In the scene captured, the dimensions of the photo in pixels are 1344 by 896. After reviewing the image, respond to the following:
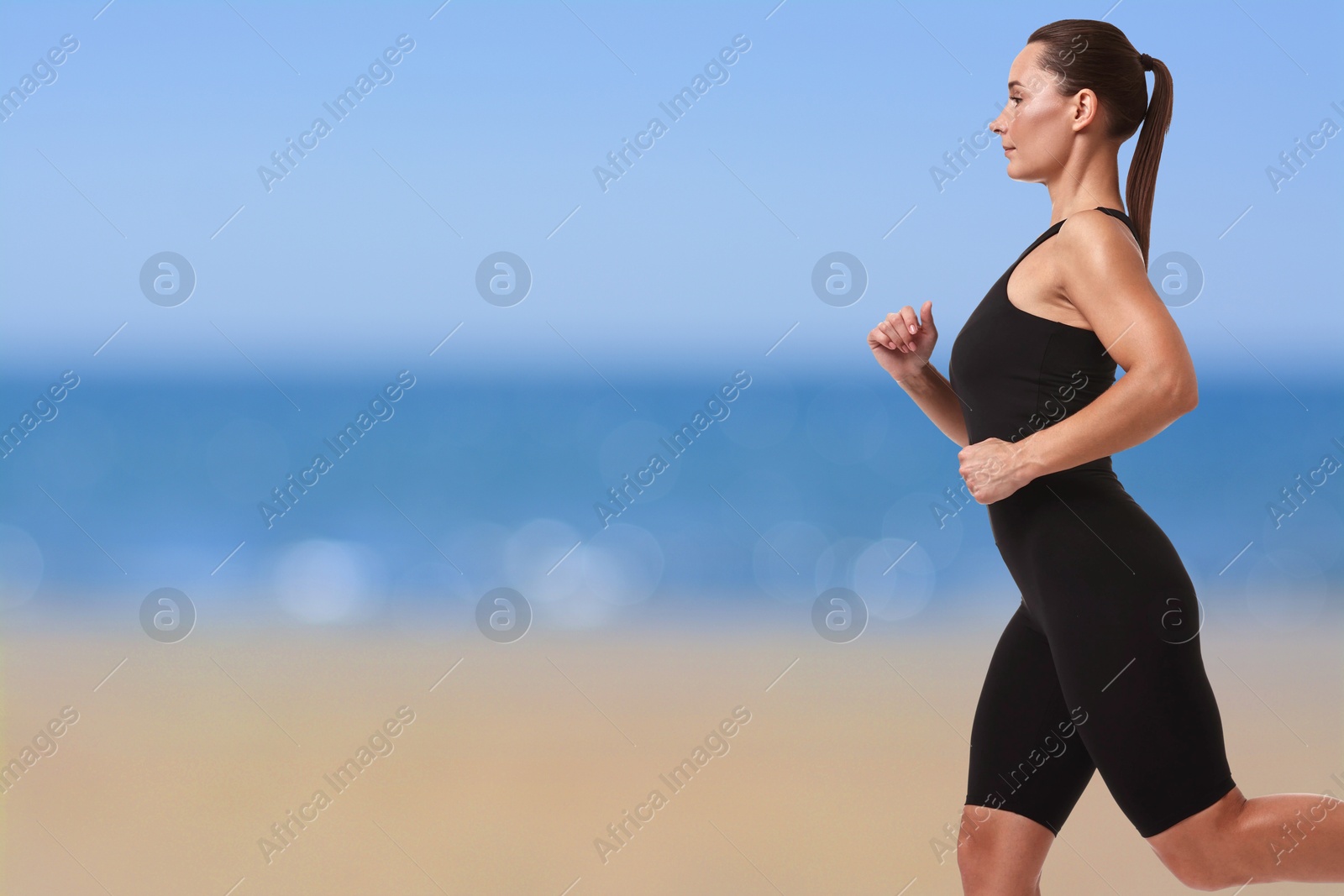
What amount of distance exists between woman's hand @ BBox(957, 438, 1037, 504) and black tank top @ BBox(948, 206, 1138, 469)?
0.27 ft

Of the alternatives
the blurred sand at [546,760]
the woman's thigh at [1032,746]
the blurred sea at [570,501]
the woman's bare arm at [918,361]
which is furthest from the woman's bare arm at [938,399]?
the blurred sea at [570,501]

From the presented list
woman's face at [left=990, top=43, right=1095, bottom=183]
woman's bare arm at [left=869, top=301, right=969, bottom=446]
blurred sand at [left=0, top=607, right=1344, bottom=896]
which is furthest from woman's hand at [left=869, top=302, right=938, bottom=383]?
blurred sand at [left=0, top=607, right=1344, bottom=896]

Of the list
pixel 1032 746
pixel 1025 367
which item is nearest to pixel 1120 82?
pixel 1025 367

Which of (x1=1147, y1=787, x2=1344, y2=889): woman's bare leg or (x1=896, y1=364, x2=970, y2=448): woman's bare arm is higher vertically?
(x1=896, y1=364, x2=970, y2=448): woman's bare arm

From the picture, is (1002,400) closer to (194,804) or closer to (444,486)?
(194,804)

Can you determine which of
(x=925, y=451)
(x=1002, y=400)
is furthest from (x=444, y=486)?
(x=1002, y=400)

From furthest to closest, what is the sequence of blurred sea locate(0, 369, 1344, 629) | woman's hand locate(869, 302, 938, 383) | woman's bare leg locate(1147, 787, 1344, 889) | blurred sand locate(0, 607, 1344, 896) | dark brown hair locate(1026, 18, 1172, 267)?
blurred sea locate(0, 369, 1344, 629), blurred sand locate(0, 607, 1344, 896), woman's hand locate(869, 302, 938, 383), dark brown hair locate(1026, 18, 1172, 267), woman's bare leg locate(1147, 787, 1344, 889)

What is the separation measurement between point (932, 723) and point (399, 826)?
1.80m

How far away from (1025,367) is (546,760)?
235 cm

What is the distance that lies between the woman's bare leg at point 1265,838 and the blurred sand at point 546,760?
47.7 inches

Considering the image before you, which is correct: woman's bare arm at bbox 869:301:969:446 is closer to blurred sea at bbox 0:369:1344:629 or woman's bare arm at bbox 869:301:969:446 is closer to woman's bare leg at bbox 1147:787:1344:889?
woman's bare leg at bbox 1147:787:1344:889

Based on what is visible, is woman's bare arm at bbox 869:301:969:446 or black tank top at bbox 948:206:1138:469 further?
woman's bare arm at bbox 869:301:969:446

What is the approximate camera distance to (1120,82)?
4.62 feet

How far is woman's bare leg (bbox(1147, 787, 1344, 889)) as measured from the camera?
125cm
